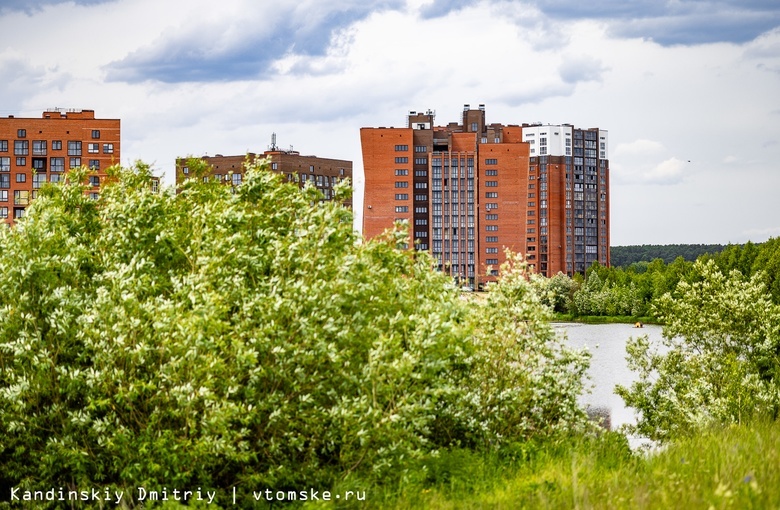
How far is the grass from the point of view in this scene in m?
7.48

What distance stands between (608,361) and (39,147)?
70817 millimetres

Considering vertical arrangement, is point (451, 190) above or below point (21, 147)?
below

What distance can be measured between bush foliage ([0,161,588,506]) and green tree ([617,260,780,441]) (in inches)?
572

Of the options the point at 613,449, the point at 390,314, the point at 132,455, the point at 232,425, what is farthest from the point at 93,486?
the point at 613,449

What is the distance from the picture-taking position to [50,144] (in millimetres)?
103375

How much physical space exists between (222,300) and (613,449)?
7231 millimetres

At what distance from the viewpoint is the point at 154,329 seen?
12852 mm

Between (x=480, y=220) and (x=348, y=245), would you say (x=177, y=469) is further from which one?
(x=480, y=220)

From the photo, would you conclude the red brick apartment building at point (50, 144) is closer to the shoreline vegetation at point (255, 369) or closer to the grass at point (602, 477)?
the shoreline vegetation at point (255, 369)

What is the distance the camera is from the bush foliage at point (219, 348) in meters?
12.3

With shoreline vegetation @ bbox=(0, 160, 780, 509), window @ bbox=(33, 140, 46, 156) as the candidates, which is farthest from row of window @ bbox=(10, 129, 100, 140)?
shoreline vegetation @ bbox=(0, 160, 780, 509)

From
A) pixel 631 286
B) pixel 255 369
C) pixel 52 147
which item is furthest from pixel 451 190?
pixel 255 369

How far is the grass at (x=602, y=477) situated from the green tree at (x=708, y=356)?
476 inches

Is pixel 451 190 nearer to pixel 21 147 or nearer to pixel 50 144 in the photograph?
pixel 50 144
